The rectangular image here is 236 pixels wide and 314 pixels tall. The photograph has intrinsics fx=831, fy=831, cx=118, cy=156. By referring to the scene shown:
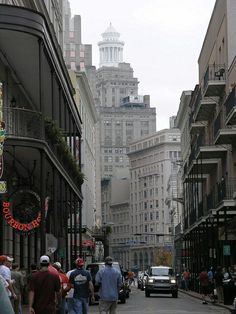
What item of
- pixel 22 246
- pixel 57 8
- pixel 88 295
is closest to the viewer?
pixel 88 295

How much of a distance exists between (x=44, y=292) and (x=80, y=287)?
491cm

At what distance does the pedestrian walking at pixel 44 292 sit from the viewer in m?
13.0

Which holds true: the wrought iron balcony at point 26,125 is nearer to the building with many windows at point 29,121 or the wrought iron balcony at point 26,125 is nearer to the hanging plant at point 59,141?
the building with many windows at point 29,121

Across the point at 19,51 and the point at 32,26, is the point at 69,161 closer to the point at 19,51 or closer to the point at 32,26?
the point at 19,51

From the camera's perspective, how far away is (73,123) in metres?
37.2

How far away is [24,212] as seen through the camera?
25.7 meters

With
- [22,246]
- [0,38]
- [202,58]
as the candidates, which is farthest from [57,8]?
[0,38]

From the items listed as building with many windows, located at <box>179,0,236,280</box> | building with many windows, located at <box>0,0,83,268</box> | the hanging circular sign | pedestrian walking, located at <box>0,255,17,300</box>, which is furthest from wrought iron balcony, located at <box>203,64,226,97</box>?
pedestrian walking, located at <box>0,255,17,300</box>

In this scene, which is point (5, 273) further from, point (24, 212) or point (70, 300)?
point (24, 212)

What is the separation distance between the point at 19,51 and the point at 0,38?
153 centimetres

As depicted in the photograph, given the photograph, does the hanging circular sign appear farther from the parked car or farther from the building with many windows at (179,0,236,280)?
the parked car

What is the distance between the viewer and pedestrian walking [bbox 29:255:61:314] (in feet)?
42.6

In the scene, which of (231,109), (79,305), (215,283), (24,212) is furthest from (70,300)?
(215,283)

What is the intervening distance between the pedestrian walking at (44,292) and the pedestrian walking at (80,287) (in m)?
4.61
